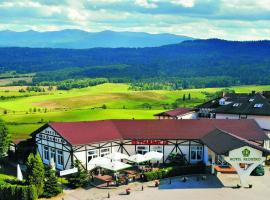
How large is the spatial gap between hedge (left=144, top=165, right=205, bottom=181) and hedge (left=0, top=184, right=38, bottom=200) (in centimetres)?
1275

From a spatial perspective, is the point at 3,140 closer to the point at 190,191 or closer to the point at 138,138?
the point at 138,138

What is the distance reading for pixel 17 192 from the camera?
41.0 meters

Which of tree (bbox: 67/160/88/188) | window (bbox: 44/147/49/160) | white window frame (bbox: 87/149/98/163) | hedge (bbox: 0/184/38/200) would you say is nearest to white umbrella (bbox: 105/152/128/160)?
white window frame (bbox: 87/149/98/163)

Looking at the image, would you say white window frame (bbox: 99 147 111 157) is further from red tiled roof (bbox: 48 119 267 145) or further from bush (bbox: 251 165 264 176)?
bush (bbox: 251 165 264 176)

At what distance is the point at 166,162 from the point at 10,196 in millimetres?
20629

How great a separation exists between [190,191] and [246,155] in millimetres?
Result: 7266

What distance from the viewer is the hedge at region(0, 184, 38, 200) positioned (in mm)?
40594

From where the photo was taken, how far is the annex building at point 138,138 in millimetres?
50656

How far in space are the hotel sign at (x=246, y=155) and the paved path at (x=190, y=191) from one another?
2853 millimetres


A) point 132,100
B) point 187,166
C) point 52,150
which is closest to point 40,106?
point 132,100

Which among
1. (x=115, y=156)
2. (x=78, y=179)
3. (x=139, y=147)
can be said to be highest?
(x=115, y=156)

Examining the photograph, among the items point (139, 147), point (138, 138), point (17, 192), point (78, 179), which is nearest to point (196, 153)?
point (139, 147)

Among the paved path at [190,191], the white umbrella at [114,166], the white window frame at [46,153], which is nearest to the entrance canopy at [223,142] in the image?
the paved path at [190,191]

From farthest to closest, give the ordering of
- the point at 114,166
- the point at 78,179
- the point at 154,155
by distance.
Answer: the point at 154,155, the point at 114,166, the point at 78,179
